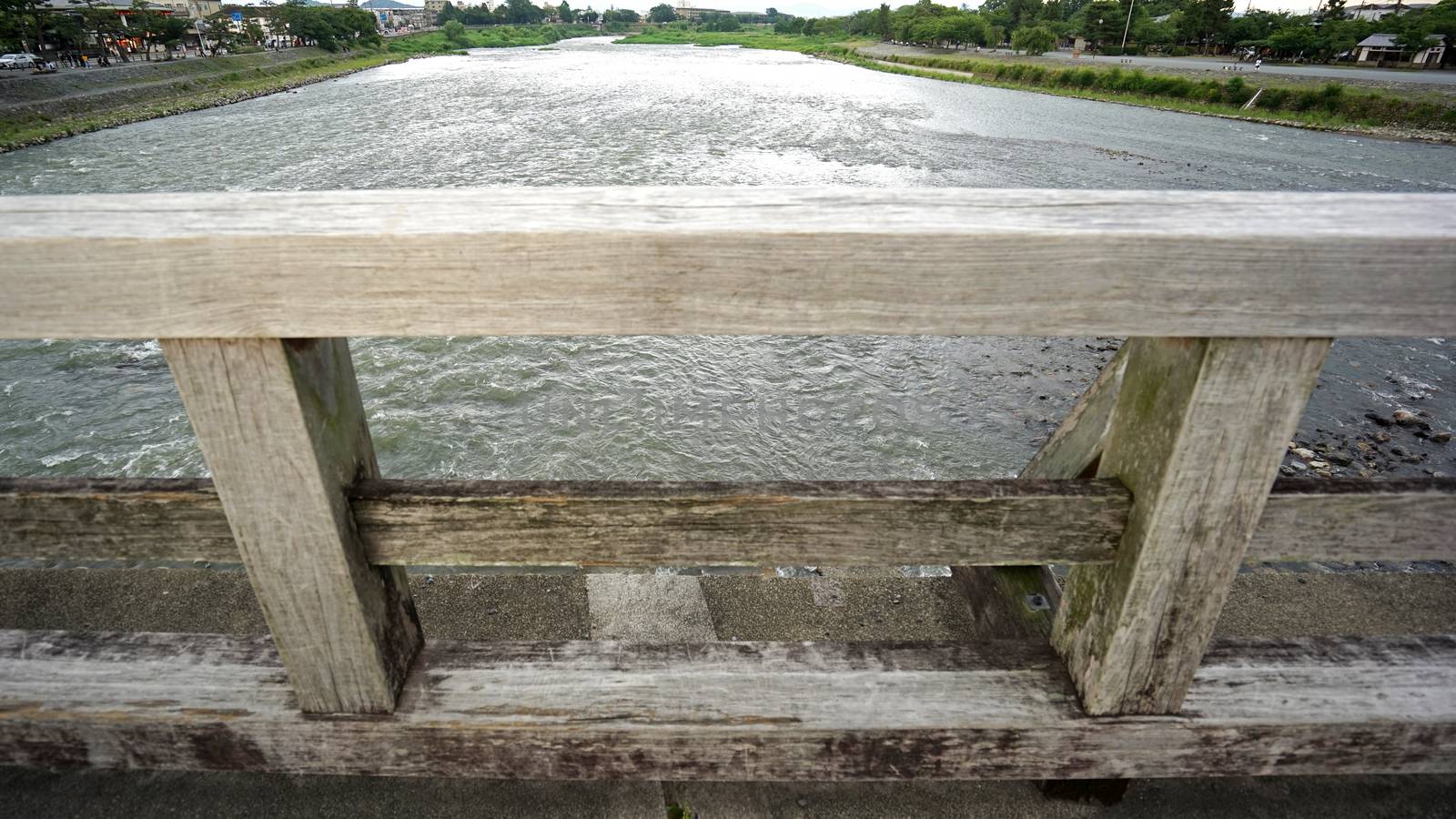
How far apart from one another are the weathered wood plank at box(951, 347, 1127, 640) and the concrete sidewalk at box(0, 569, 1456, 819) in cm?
12

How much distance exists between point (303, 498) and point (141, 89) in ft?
143

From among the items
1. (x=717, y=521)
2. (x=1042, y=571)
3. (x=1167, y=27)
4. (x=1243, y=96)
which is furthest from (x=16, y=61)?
(x=1167, y=27)

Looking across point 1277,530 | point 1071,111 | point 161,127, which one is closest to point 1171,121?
point 1071,111

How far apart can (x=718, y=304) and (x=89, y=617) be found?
239 cm

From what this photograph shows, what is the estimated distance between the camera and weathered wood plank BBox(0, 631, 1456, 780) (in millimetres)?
1521

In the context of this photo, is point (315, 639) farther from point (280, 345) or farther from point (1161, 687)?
point (1161, 687)

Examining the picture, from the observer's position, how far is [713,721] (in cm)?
152

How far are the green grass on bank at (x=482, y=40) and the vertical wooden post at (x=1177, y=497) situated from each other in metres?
87.4

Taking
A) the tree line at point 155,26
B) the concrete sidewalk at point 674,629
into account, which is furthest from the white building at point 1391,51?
the tree line at point 155,26

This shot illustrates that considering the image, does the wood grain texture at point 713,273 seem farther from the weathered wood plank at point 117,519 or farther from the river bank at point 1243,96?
the river bank at point 1243,96

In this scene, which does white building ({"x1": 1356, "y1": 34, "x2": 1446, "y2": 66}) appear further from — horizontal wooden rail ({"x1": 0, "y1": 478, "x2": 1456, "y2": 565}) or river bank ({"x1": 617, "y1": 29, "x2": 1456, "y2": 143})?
horizontal wooden rail ({"x1": 0, "y1": 478, "x2": 1456, "y2": 565})

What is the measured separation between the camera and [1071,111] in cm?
3403

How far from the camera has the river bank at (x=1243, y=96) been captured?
28.7 m

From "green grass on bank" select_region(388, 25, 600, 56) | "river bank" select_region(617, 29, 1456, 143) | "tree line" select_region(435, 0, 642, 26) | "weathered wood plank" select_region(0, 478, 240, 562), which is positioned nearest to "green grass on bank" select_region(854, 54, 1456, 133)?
"river bank" select_region(617, 29, 1456, 143)
